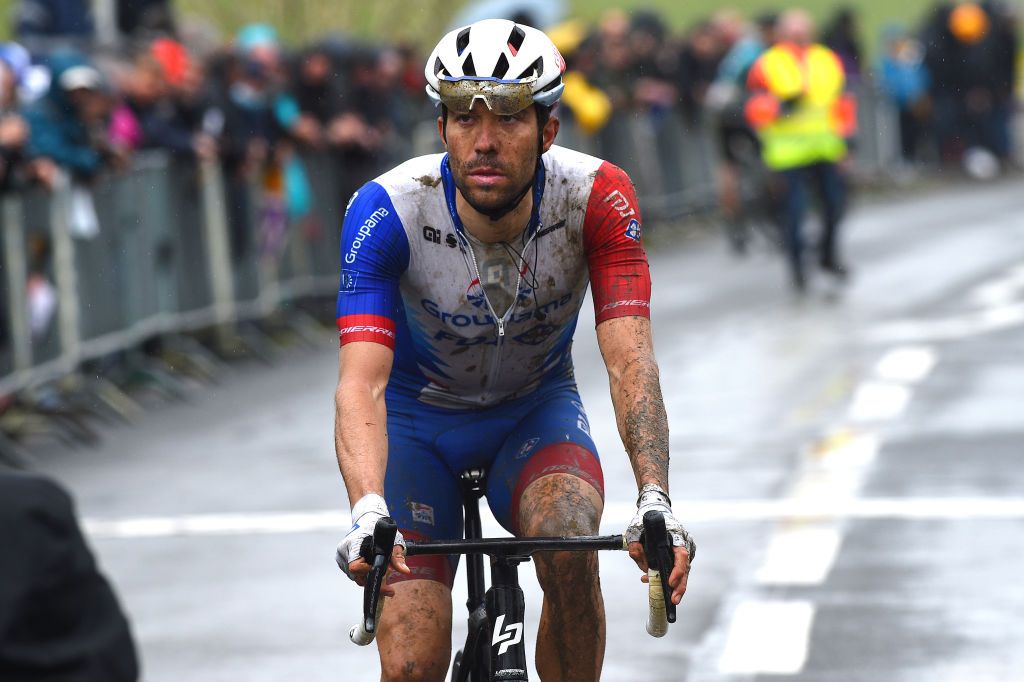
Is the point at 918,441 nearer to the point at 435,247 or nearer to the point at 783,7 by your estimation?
the point at 435,247

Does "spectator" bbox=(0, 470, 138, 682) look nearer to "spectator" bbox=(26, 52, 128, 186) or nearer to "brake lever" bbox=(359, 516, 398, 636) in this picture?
"brake lever" bbox=(359, 516, 398, 636)

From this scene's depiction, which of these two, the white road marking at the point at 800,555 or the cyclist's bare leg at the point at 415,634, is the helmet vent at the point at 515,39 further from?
the white road marking at the point at 800,555

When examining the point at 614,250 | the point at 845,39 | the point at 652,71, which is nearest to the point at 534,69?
the point at 614,250

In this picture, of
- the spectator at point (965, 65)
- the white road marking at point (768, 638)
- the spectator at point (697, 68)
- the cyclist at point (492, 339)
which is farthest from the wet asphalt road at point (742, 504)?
the spectator at point (965, 65)

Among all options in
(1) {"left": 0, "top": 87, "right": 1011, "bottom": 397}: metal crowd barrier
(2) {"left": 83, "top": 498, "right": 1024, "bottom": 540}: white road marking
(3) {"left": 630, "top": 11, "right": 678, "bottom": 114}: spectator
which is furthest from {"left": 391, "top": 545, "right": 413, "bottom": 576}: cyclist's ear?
(3) {"left": 630, "top": 11, "right": 678, "bottom": 114}: spectator

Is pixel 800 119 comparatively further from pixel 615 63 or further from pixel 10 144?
pixel 10 144

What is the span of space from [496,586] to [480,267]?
833 mm

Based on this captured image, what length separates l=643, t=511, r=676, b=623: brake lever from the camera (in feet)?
14.6

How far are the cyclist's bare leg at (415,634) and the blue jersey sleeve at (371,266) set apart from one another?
60 centimetres

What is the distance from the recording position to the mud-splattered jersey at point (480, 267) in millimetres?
5211

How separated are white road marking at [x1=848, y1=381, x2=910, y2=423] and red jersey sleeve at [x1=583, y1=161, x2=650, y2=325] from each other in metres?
7.47

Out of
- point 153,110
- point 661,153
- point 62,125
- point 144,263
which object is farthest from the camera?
point 661,153

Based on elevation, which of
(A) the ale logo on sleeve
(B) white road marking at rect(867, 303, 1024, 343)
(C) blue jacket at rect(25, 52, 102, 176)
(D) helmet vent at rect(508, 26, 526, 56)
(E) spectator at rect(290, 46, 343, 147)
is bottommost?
(B) white road marking at rect(867, 303, 1024, 343)

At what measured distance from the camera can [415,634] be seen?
16.6ft
